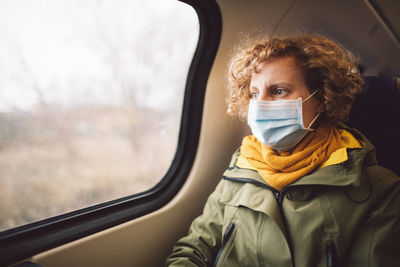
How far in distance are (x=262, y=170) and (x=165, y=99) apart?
0.87 metres

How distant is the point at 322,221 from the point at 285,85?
62 centimetres

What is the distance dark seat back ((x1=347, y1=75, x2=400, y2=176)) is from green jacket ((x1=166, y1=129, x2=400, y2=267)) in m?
0.19

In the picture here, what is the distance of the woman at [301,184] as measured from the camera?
0.77 metres

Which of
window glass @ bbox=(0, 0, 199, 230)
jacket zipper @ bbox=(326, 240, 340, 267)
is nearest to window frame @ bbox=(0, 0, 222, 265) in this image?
window glass @ bbox=(0, 0, 199, 230)

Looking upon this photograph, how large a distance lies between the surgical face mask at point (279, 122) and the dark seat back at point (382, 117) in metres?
0.33

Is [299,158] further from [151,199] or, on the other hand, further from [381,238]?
[151,199]

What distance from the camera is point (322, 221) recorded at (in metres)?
0.80

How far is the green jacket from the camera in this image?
75 centimetres

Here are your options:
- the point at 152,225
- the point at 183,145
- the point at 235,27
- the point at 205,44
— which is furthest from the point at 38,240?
the point at 235,27

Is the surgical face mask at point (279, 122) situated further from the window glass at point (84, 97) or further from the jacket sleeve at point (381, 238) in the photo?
the window glass at point (84, 97)

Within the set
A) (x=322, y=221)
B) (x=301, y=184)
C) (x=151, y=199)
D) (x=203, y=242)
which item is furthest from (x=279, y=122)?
(x=151, y=199)

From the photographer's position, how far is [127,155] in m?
1.37

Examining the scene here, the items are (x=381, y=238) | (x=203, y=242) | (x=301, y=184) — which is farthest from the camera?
(x=203, y=242)

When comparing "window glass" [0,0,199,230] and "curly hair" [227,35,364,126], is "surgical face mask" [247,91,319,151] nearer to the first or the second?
"curly hair" [227,35,364,126]
